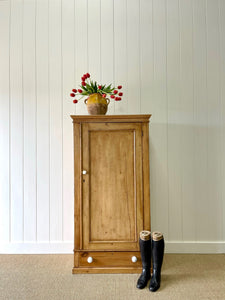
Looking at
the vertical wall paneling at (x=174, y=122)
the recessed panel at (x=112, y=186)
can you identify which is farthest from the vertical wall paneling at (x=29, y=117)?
the vertical wall paneling at (x=174, y=122)

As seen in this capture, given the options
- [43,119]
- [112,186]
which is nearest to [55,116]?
[43,119]

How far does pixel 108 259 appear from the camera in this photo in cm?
182

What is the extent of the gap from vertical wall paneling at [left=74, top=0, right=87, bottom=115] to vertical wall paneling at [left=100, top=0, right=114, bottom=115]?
6.2 inches

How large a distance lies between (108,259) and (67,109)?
1.39 m

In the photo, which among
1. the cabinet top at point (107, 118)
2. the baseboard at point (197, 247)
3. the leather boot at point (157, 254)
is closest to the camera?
the leather boot at point (157, 254)

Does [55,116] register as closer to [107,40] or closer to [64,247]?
[107,40]

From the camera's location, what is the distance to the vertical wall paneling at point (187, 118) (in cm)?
225

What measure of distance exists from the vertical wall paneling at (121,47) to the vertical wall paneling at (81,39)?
0.93 feet

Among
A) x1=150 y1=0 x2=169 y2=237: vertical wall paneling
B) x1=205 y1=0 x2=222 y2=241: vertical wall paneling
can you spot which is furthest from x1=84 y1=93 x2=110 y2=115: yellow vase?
x1=205 y1=0 x2=222 y2=241: vertical wall paneling

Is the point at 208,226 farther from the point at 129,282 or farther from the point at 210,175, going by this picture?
the point at 129,282

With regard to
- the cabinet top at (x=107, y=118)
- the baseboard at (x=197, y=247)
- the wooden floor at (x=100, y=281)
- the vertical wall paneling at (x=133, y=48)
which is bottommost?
the wooden floor at (x=100, y=281)

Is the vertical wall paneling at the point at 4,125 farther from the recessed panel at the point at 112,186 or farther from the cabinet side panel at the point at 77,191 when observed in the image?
the recessed panel at the point at 112,186

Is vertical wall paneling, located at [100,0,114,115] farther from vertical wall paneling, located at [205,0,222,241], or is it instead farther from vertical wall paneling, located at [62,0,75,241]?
vertical wall paneling, located at [205,0,222,241]

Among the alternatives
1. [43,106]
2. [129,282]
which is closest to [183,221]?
[129,282]
